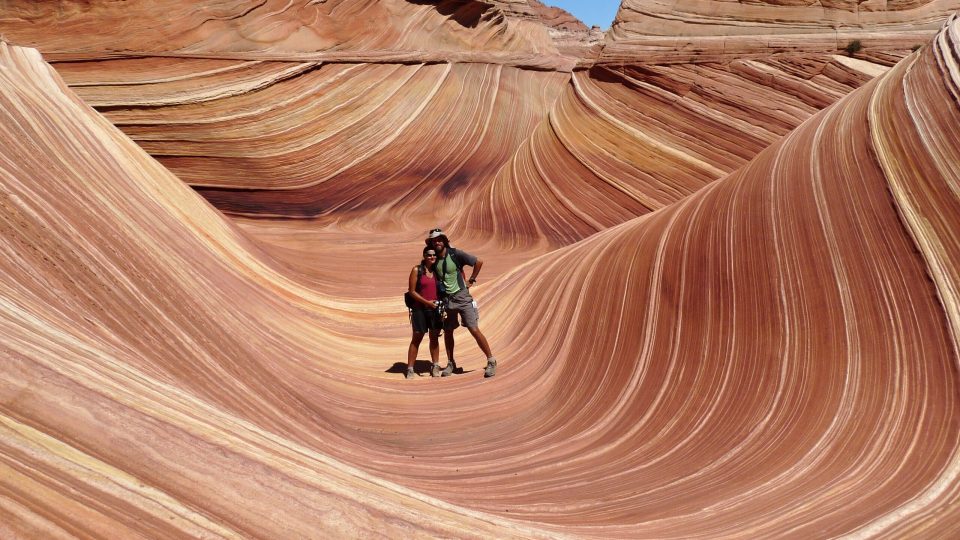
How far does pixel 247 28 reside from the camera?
1213 centimetres

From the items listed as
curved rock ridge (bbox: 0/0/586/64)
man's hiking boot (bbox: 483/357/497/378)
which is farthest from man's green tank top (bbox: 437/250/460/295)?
curved rock ridge (bbox: 0/0/586/64)

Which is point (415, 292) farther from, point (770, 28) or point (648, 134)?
point (770, 28)

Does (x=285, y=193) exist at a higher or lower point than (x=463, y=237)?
higher

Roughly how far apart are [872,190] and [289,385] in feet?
10.7

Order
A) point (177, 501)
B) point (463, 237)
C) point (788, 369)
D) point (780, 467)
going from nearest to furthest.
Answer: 1. point (177, 501)
2. point (780, 467)
3. point (788, 369)
4. point (463, 237)

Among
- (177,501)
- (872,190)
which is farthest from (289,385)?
(872,190)

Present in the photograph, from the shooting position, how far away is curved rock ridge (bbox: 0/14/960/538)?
1.91 metres

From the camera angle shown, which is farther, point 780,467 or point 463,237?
point 463,237

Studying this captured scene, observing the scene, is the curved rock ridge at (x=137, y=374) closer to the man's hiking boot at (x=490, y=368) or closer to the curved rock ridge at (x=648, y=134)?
the man's hiking boot at (x=490, y=368)

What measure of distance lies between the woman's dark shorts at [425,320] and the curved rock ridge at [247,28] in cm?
804

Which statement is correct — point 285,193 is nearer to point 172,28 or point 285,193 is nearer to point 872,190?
point 172,28

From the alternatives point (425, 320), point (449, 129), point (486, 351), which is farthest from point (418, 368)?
point (449, 129)

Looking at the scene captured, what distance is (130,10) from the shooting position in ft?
38.0

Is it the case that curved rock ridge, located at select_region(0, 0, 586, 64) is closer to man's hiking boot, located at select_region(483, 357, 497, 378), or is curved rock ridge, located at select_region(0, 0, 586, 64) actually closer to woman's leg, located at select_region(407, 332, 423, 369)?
woman's leg, located at select_region(407, 332, 423, 369)
